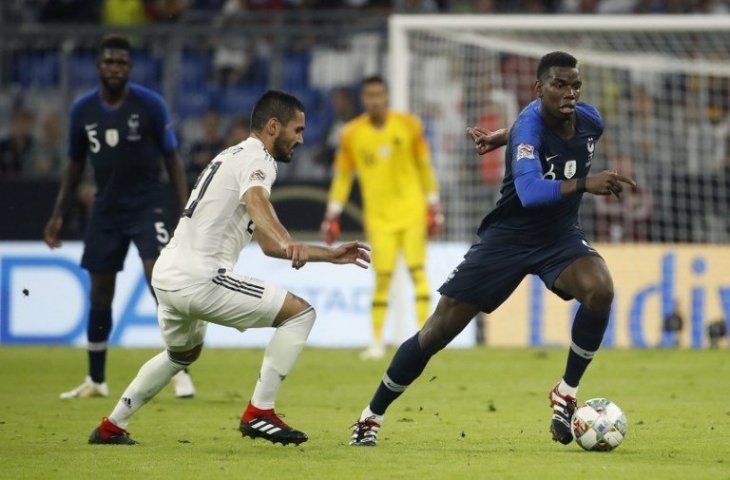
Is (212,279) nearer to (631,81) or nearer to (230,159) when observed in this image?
(230,159)

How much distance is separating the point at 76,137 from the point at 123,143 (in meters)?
0.40

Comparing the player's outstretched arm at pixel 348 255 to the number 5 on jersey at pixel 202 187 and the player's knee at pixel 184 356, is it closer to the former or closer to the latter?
the number 5 on jersey at pixel 202 187

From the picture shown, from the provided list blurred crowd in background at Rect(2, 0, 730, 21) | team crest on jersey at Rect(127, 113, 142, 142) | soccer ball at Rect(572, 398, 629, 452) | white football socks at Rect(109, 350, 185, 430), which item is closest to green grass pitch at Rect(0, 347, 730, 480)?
soccer ball at Rect(572, 398, 629, 452)

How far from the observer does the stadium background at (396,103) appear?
54.5ft

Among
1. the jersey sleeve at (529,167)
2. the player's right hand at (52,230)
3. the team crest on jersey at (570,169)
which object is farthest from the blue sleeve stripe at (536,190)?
the player's right hand at (52,230)

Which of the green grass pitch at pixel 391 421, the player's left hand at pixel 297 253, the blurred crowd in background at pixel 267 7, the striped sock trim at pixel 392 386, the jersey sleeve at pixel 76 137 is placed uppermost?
the blurred crowd in background at pixel 267 7

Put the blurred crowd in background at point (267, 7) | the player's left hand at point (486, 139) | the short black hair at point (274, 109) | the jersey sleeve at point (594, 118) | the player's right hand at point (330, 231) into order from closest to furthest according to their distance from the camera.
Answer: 1. the short black hair at point (274, 109)
2. the jersey sleeve at point (594, 118)
3. the player's left hand at point (486, 139)
4. the player's right hand at point (330, 231)
5. the blurred crowd in background at point (267, 7)

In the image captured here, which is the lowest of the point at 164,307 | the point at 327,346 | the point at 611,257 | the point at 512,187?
the point at 327,346

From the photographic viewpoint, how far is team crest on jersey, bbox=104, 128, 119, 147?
11.2m

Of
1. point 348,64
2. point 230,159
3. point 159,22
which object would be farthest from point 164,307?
point 159,22

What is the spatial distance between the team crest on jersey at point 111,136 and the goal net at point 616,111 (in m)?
6.18

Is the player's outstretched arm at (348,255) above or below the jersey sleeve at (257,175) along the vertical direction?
below

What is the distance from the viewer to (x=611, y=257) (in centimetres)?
1667

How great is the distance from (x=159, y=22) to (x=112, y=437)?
515 inches
